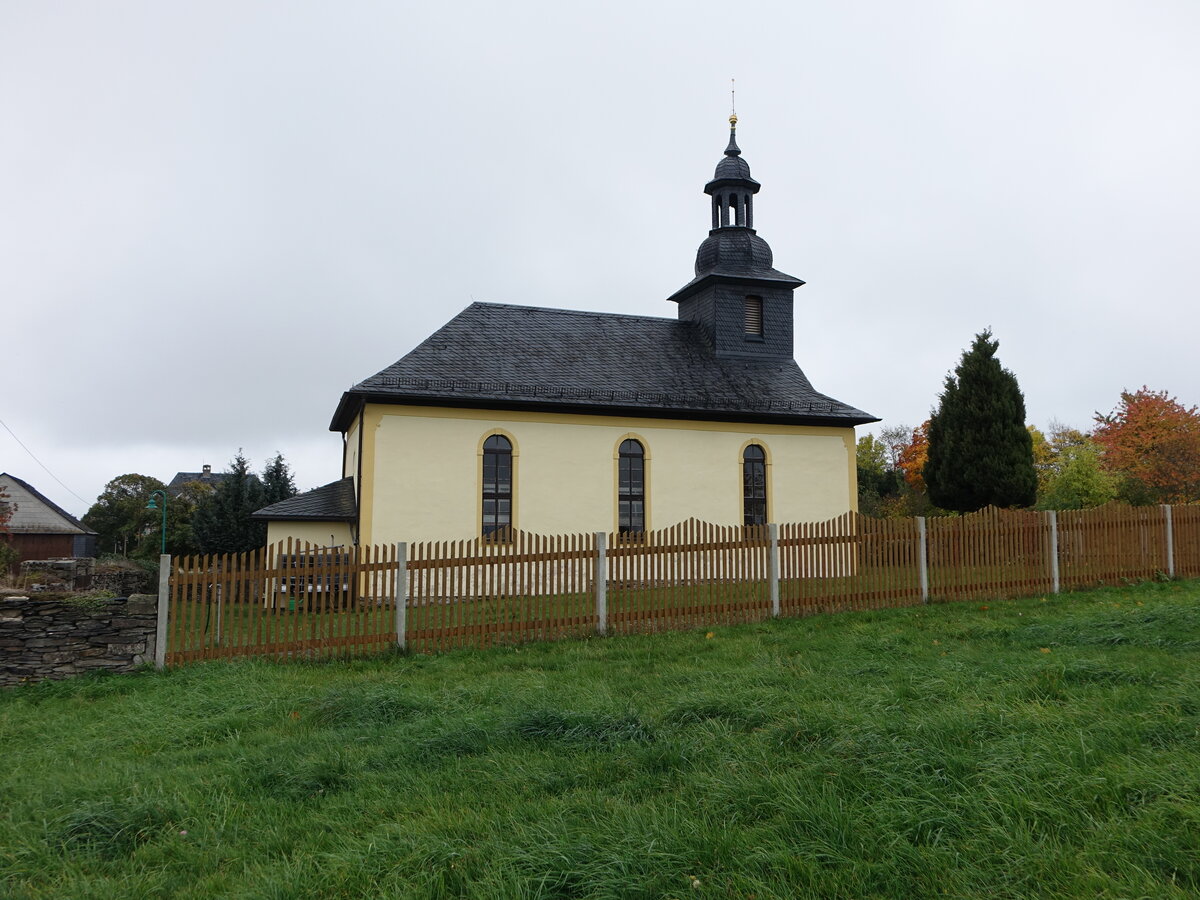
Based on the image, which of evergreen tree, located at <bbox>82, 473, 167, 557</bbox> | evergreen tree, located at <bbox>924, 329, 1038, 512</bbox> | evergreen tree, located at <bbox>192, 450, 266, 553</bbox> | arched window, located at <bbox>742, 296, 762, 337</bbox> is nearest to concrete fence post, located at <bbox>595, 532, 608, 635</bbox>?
arched window, located at <bbox>742, 296, 762, 337</bbox>

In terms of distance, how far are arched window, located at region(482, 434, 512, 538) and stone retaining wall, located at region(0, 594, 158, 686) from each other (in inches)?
346

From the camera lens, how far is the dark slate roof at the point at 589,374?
57.4ft

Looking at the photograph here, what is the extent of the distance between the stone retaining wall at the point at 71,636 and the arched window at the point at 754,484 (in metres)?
13.7

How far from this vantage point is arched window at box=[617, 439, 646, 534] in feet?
61.3

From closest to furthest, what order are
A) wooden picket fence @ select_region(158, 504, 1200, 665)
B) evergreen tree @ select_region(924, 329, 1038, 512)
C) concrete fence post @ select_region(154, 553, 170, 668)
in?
concrete fence post @ select_region(154, 553, 170, 668), wooden picket fence @ select_region(158, 504, 1200, 665), evergreen tree @ select_region(924, 329, 1038, 512)

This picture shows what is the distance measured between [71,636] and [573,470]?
10889 millimetres

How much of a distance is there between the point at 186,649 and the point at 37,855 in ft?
18.1

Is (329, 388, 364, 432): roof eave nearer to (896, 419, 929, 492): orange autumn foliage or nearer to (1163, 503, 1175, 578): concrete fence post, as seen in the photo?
(1163, 503, 1175, 578): concrete fence post

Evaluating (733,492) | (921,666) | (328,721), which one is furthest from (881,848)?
(733,492)

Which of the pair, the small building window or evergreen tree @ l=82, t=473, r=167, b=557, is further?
evergreen tree @ l=82, t=473, r=167, b=557

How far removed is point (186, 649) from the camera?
916cm

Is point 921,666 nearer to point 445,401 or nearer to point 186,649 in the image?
point 186,649

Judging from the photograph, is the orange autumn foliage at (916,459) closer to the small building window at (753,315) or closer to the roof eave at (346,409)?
the small building window at (753,315)

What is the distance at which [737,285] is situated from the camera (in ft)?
72.2
